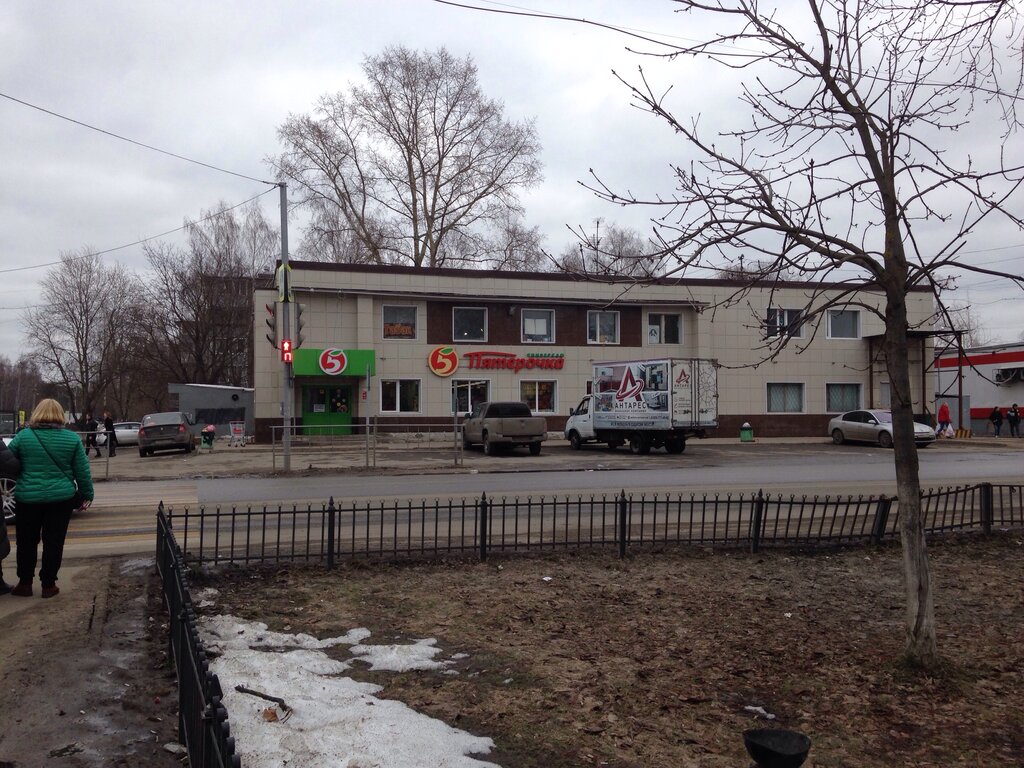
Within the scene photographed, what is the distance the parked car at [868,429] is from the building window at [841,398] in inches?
186

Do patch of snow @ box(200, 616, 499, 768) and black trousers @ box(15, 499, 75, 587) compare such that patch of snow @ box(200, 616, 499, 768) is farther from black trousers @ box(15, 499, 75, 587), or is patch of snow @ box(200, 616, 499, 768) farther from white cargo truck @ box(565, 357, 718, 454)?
white cargo truck @ box(565, 357, 718, 454)

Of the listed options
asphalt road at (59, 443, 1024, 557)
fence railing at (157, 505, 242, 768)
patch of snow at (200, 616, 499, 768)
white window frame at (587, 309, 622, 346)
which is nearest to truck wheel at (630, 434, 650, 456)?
asphalt road at (59, 443, 1024, 557)

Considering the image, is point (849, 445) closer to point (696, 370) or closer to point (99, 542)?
point (696, 370)

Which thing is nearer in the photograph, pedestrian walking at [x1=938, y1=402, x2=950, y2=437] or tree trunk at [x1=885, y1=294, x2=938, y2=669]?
tree trunk at [x1=885, y1=294, x2=938, y2=669]

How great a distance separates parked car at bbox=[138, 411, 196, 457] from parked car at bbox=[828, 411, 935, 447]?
26.5 m

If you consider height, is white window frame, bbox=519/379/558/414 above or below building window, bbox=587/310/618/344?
below

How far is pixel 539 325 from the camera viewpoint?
128ft

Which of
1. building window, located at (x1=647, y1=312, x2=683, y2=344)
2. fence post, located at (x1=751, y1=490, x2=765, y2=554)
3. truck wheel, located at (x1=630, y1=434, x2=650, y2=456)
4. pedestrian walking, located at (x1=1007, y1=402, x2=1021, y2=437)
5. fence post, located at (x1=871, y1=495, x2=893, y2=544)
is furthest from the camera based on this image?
pedestrian walking, located at (x1=1007, y1=402, x2=1021, y2=437)

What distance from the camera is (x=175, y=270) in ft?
199

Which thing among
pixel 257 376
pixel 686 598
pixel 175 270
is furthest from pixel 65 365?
pixel 686 598

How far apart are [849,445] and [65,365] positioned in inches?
2222

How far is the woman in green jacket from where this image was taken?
7457mm

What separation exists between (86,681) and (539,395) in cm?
3385

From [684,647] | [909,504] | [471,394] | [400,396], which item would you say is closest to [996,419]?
[471,394]
